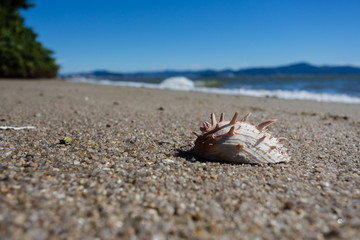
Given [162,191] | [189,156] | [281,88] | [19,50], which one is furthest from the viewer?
[19,50]

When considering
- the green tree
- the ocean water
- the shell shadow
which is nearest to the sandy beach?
the shell shadow

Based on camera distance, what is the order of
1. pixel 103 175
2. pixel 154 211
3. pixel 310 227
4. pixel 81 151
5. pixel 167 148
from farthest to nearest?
pixel 167 148, pixel 81 151, pixel 103 175, pixel 154 211, pixel 310 227

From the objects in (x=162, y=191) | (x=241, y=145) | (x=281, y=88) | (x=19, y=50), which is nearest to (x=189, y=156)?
(x=241, y=145)

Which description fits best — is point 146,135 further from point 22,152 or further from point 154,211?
point 154,211

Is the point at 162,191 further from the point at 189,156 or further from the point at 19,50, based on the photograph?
the point at 19,50

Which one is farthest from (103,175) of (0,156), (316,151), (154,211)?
(316,151)

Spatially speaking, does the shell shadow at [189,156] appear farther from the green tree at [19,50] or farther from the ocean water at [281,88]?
the green tree at [19,50]
